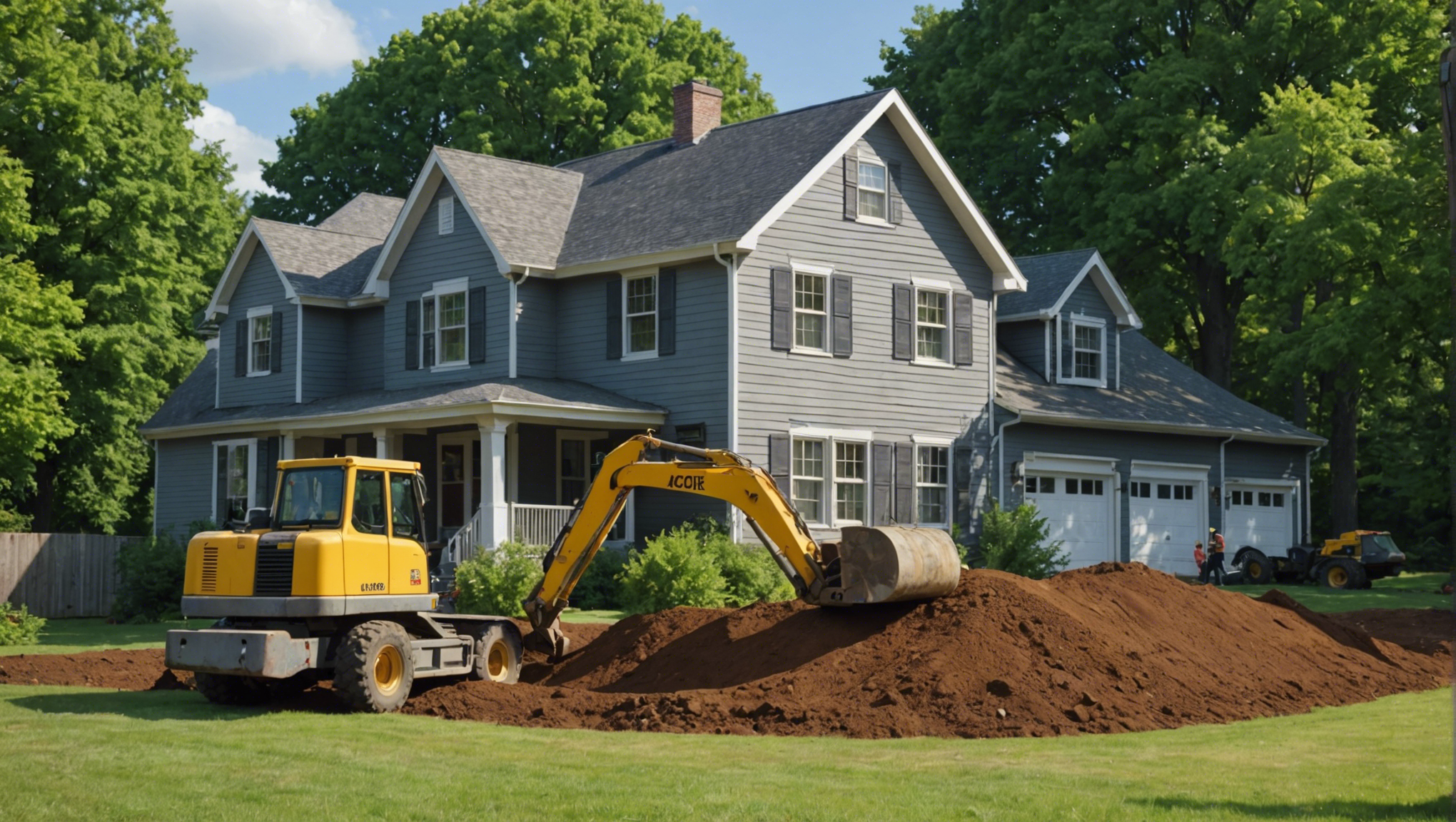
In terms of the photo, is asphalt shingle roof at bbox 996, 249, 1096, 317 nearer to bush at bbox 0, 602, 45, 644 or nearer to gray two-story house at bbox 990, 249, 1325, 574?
gray two-story house at bbox 990, 249, 1325, 574

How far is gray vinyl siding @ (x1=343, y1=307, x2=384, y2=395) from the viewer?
33281mm

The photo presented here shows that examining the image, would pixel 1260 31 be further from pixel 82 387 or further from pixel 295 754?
pixel 295 754

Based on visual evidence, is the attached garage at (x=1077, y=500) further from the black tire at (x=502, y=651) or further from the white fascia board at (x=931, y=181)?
the black tire at (x=502, y=651)

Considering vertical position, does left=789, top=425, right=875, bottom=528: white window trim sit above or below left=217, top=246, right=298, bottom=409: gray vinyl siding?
below

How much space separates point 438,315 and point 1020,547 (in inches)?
466

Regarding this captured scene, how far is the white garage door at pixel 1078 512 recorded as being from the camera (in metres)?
33.1

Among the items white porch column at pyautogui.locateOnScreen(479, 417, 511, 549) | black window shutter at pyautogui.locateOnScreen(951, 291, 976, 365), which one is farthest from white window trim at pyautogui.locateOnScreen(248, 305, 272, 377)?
black window shutter at pyautogui.locateOnScreen(951, 291, 976, 365)

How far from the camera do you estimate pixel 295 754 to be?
470 inches

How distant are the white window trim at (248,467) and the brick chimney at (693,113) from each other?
10.8 meters

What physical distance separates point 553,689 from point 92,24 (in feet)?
108

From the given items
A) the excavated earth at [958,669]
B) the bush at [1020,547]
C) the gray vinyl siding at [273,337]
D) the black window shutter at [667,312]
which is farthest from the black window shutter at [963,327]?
the gray vinyl siding at [273,337]

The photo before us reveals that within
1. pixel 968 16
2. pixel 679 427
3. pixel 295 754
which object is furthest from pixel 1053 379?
pixel 295 754

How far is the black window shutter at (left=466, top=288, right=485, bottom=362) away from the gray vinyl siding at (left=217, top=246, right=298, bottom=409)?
5340mm

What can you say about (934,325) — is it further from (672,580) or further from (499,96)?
(499,96)
